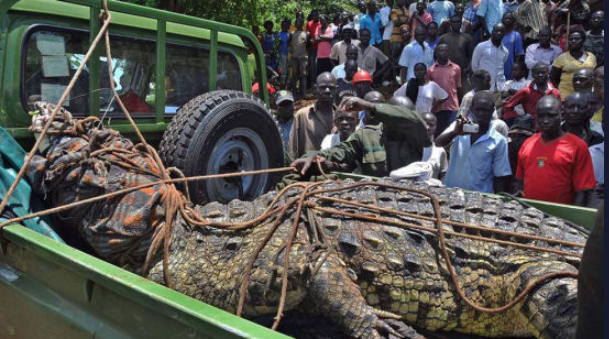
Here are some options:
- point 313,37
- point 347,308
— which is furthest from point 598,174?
point 313,37

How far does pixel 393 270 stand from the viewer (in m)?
2.44

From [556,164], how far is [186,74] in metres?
2.71

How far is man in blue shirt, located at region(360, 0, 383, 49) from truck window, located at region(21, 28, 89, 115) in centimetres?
802

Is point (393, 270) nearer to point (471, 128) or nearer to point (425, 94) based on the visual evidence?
point (471, 128)

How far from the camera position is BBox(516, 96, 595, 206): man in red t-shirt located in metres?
3.60

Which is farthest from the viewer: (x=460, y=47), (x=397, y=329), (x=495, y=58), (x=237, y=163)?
(x=460, y=47)

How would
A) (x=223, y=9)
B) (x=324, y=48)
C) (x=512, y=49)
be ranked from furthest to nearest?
(x=324, y=48), (x=223, y=9), (x=512, y=49)

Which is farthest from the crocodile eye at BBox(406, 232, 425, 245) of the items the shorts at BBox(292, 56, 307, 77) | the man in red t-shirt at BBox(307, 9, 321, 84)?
the shorts at BBox(292, 56, 307, 77)

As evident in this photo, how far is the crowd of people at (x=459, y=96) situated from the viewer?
3.71 m

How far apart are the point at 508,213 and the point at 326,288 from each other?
95 cm

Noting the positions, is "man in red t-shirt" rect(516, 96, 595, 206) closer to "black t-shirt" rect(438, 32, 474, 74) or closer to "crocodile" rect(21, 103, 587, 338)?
Answer: "crocodile" rect(21, 103, 587, 338)

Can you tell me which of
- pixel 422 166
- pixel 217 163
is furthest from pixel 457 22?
pixel 217 163

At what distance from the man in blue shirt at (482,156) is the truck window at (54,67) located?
105 inches

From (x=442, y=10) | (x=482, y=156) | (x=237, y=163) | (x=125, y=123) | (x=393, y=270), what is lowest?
(x=393, y=270)
